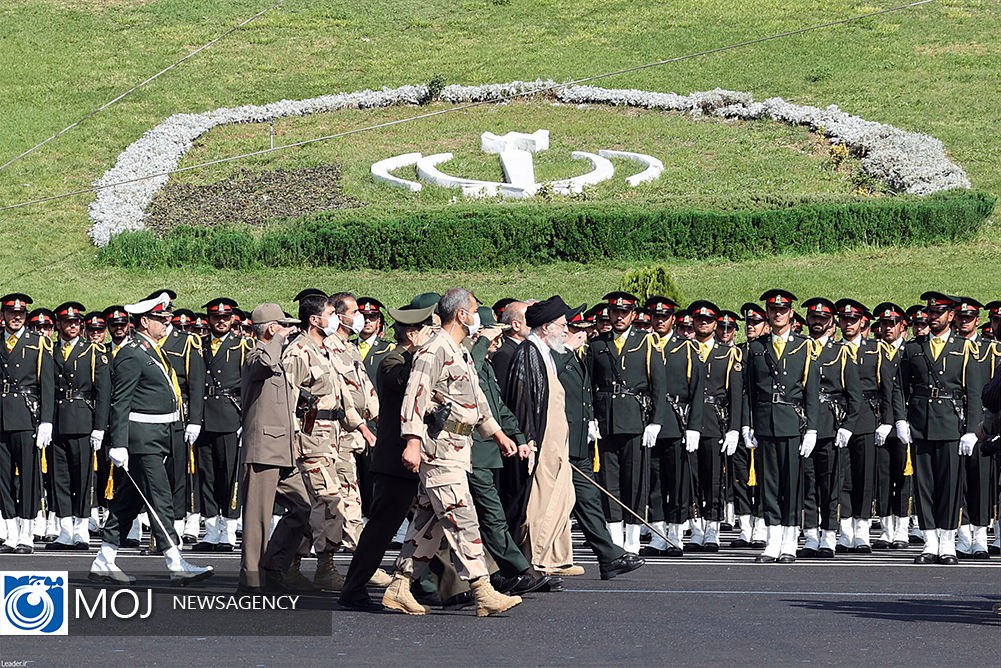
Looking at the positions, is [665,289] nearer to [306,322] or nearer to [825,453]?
[825,453]

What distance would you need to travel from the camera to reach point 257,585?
384 inches

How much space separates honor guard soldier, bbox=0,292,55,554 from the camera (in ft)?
43.5

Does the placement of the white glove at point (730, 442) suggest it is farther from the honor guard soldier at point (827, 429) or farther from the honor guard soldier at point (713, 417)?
the honor guard soldier at point (827, 429)

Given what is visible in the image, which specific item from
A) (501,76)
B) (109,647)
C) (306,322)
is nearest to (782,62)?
(501,76)

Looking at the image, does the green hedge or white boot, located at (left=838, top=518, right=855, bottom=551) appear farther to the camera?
the green hedge

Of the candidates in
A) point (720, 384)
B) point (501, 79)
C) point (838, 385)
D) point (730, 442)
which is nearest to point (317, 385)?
point (730, 442)

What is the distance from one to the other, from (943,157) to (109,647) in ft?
86.4

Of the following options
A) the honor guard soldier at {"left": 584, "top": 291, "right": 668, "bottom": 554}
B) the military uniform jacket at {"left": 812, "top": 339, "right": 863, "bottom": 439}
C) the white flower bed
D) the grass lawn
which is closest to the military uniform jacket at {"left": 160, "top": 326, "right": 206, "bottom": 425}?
the honor guard soldier at {"left": 584, "top": 291, "right": 668, "bottom": 554}

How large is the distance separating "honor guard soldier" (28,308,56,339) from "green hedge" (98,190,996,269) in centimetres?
1296

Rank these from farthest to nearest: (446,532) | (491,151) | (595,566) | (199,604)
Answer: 1. (491,151)
2. (595,566)
3. (199,604)
4. (446,532)

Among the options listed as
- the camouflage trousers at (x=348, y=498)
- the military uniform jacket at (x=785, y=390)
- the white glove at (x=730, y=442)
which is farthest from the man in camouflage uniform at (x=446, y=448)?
the white glove at (x=730, y=442)

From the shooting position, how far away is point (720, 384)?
13781mm

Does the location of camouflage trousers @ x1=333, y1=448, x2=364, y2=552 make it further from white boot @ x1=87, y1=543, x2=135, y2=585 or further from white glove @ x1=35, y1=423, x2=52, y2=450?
white glove @ x1=35, y1=423, x2=52, y2=450

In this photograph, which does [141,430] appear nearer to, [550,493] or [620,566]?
[550,493]
